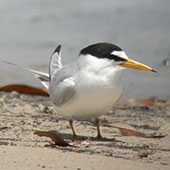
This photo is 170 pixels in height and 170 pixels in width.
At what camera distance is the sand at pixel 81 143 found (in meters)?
3.34

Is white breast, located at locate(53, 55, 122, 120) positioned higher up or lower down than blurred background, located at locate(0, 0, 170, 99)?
higher up

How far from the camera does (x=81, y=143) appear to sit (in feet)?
12.9

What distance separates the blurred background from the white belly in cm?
314

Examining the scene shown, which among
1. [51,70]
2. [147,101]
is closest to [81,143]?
[51,70]

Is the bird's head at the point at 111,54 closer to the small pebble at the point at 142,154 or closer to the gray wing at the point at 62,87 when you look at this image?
the gray wing at the point at 62,87

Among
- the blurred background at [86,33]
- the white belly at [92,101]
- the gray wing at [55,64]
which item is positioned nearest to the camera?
the white belly at [92,101]

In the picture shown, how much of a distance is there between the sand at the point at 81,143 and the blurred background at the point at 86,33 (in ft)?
6.53

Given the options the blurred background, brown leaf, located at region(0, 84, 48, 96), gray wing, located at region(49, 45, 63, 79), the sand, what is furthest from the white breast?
the blurred background

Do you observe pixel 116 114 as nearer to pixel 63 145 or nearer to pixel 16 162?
pixel 63 145

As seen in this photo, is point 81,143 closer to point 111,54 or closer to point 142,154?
point 142,154

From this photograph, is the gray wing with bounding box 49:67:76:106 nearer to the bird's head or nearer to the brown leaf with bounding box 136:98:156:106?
the bird's head

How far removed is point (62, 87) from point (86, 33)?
6.04 meters

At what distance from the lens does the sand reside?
3.34 m

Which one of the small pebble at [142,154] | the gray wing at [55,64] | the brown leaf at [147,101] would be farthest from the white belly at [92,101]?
the brown leaf at [147,101]
